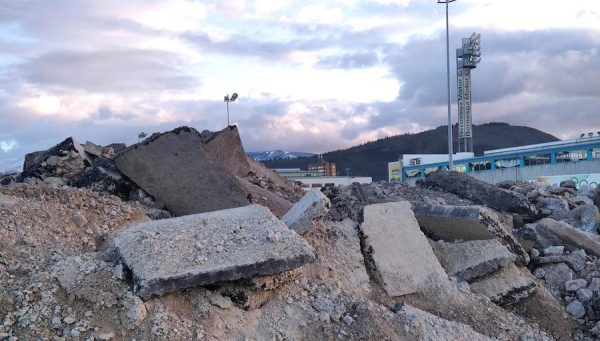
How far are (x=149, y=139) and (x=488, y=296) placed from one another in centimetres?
422

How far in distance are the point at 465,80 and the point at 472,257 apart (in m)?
36.8

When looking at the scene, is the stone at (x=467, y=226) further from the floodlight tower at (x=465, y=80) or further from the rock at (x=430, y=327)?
the floodlight tower at (x=465, y=80)

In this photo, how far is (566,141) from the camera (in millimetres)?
31438

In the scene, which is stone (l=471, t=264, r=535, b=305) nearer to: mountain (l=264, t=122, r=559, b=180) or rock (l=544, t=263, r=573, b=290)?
rock (l=544, t=263, r=573, b=290)

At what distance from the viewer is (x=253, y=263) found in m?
4.15

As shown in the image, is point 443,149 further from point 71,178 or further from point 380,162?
point 71,178

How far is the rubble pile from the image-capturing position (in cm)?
394

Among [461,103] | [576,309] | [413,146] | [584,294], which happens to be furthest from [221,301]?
[413,146]

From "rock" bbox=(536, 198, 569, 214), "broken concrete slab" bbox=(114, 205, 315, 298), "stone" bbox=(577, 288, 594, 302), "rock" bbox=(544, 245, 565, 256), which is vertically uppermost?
"broken concrete slab" bbox=(114, 205, 315, 298)

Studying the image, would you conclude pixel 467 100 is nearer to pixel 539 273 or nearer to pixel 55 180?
pixel 539 273

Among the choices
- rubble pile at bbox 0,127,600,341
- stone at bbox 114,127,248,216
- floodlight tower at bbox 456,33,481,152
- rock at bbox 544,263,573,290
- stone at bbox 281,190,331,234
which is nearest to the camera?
rubble pile at bbox 0,127,600,341

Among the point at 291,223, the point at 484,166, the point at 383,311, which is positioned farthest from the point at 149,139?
the point at 484,166

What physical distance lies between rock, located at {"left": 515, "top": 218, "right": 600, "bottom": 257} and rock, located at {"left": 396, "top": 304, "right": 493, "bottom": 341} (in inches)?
96.6

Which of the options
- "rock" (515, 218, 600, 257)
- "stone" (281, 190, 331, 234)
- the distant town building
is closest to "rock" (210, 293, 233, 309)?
"stone" (281, 190, 331, 234)
